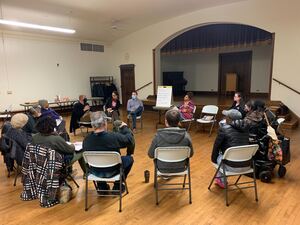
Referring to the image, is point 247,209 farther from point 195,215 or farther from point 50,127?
point 50,127

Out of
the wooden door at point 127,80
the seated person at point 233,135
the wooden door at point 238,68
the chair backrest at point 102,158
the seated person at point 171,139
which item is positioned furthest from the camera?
the wooden door at point 238,68

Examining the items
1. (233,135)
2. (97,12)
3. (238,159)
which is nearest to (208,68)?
(97,12)

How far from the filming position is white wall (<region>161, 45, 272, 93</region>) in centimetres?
1005

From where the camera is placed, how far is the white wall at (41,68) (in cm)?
801

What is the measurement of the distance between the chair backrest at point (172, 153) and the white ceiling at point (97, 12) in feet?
16.9

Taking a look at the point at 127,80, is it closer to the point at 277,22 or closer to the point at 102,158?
the point at 277,22

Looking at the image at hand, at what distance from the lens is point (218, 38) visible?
849 centimetres

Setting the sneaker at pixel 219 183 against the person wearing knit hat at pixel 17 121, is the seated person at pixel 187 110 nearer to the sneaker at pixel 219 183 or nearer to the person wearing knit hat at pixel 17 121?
the sneaker at pixel 219 183

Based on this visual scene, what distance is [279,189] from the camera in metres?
2.95

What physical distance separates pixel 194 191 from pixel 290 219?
1.06 meters

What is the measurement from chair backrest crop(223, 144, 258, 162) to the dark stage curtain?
593 cm

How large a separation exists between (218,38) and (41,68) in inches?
268

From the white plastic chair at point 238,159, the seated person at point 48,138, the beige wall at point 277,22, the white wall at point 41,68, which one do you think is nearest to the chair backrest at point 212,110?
the beige wall at point 277,22

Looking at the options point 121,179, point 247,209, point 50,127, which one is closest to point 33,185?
point 50,127
